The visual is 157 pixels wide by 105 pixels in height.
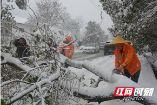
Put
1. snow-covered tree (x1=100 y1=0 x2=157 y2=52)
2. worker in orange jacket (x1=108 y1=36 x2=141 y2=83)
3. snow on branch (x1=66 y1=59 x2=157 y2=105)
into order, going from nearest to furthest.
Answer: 1. snow on branch (x1=66 y1=59 x2=157 y2=105)
2. worker in orange jacket (x1=108 y1=36 x2=141 y2=83)
3. snow-covered tree (x1=100 y1=0 x2=157 y2=52)

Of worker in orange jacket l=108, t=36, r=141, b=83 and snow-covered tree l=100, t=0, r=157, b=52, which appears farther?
snow-covered tree l=100, t=0, r=157, b=52

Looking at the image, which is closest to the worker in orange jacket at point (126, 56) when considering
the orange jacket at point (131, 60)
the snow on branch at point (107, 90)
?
the orange jacket at point (131, 60)

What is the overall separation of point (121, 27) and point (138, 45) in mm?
1508

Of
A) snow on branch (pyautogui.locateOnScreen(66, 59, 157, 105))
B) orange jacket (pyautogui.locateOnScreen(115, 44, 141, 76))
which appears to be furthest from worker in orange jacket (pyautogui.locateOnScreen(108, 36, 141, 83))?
snow on branch (pyautogui.locateOnScreen(66, 59, 157, 105))

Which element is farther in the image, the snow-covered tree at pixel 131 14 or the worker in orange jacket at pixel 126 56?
the snow-covered tree at pixel 131 14

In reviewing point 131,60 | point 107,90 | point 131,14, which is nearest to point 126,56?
point 131,60

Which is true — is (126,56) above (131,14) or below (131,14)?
below

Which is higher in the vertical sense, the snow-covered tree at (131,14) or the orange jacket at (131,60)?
the snow-covered tree at (131,14)

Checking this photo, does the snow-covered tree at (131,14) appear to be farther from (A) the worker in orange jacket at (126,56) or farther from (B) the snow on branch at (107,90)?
(B) the snow on branch at (107,90)

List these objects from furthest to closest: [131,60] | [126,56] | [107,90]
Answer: [131,60] < [126,56] < [107,90]

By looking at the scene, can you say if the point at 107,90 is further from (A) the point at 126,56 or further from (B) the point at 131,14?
(B) the point at 131,14

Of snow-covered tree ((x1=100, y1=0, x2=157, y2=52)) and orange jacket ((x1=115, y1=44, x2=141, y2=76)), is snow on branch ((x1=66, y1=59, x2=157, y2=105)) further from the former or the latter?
snow-covered tree ((x1=100, y1=0, x2=157, y2=52))

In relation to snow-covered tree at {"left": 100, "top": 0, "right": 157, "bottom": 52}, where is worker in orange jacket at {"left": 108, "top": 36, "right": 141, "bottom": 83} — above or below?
below

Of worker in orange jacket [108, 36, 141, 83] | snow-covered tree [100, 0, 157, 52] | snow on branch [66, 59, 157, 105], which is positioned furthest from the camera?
snow-covered tree [100, 0, 157, 52]
